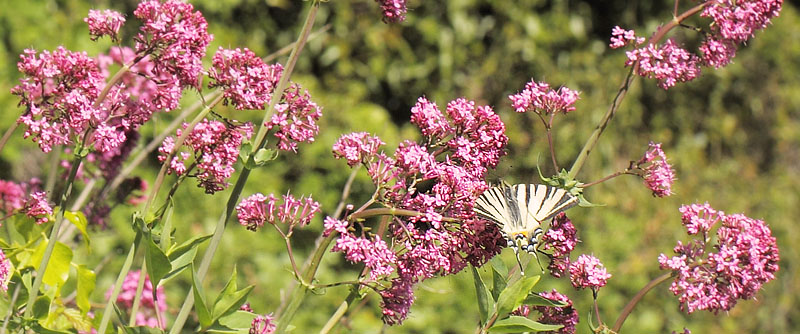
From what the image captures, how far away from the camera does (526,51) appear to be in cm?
533

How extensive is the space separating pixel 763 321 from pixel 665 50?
16.6ft

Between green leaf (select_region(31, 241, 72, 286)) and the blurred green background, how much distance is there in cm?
243

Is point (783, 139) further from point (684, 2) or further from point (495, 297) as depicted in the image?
point (495, 297)

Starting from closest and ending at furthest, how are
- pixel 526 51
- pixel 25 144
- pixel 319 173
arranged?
pixel 25 144 → pixel 319 173 → pixel 526 51

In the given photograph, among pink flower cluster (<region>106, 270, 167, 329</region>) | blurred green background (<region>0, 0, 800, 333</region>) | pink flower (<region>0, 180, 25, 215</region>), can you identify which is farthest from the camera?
blurred green background (<region>0, 0, 800, 333</region>)

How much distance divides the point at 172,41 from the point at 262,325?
1.58 ft

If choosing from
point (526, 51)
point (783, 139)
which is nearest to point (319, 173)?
point (526, 51)

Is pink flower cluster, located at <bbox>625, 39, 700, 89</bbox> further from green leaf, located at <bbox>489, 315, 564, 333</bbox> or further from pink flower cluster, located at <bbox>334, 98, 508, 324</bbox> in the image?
green leaf, located at <bbox>489, 315, 564, 333</bbox>

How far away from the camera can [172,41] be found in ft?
4.81

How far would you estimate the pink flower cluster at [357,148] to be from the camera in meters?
1.49

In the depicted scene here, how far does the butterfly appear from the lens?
55.0 inches

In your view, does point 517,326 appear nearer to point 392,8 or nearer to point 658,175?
point 658,175

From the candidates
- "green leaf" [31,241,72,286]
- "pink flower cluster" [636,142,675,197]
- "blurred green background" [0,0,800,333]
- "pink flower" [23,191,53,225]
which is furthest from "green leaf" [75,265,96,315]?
"blurred green background" [0,0,800,333]

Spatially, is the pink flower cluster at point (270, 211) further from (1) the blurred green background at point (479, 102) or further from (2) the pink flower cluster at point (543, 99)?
(1) the blurred green background at point (479, 102)
